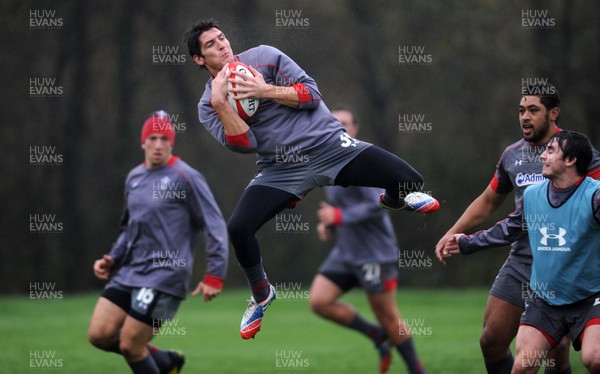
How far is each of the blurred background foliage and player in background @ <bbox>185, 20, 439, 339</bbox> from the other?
9321 mm

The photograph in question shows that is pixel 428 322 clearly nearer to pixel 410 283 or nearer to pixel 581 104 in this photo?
pixel 410 283

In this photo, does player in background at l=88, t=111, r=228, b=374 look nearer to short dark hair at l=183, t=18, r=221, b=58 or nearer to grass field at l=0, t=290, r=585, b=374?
short dark hair at l=183, t=18, r=221, b=58

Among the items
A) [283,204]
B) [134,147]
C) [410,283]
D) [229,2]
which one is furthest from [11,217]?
[283,204]

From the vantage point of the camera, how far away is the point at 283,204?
570cm

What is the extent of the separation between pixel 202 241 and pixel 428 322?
5.12 metres

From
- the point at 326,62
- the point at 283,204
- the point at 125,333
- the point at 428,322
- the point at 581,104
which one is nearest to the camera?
the point at 283,204

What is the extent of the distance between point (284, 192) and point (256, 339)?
20.7 feet

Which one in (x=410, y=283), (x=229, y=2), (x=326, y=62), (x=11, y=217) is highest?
(x=229, y=2)

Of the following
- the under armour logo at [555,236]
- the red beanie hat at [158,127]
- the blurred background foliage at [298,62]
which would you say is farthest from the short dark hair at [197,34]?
the blurred background foliage at [298,62]

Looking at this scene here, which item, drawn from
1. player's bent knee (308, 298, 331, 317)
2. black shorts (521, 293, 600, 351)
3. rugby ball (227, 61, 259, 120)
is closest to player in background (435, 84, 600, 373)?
black shorts (521, 293, 600, 351)

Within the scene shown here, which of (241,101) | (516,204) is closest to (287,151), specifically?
(241,101)

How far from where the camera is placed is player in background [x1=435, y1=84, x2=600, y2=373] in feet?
18.9

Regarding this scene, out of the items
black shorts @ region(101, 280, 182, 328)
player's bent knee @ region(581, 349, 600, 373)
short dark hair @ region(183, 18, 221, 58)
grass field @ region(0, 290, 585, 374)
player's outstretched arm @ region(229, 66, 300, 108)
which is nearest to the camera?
player's bent knee @ region(581, 349, 600, 373)

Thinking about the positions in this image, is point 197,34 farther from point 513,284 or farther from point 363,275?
point 363,275
